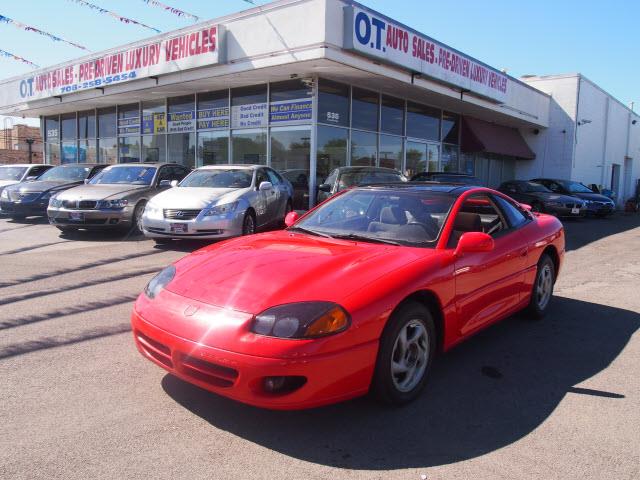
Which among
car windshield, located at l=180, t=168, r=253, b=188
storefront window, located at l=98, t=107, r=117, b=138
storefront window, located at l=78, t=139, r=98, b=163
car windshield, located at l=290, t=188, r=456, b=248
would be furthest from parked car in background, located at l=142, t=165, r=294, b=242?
storefront window, located at l=78, t=139, r=98, b=163

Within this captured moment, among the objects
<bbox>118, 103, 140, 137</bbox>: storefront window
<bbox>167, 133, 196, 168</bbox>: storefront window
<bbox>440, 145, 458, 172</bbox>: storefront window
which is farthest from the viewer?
<bbox>440, 145, 458, 172</bbox>: storefront window

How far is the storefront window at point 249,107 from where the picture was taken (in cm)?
1474

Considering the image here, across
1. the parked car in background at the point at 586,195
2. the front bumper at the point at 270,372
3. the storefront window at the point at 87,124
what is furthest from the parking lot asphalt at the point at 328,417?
the storefront window at the point at 87,124

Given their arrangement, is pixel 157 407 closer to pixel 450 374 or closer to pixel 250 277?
pixel 250 277

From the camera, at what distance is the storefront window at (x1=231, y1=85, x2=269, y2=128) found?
48.4 feet

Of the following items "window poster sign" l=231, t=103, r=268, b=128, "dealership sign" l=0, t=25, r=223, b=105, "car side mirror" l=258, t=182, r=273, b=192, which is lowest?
"car side mirror" l=258, t=182, r=273, b=192

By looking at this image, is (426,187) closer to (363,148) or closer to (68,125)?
(363,148)

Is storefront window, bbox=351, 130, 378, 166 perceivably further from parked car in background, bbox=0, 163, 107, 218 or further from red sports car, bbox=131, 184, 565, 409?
red sports car, bbox=131, 184, 565, 409

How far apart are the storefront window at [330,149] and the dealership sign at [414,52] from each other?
2633 mm

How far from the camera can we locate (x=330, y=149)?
1428cm

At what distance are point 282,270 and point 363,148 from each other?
12.9m

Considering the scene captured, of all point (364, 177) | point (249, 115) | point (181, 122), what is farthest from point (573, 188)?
point (181, 122)

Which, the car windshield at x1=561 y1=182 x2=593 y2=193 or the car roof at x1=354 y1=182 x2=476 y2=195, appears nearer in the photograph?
the car roof at x1=354 y1=182 x2=476 y2=195

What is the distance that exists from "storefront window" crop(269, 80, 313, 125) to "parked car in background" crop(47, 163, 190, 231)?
176 inches
